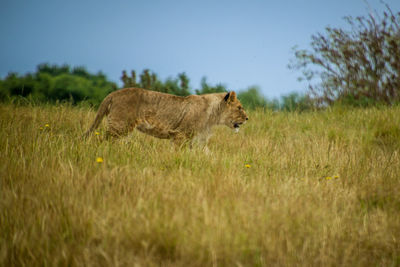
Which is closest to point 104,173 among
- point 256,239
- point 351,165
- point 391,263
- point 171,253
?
point 171,253

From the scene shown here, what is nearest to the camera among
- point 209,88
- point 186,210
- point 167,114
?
point 186,210

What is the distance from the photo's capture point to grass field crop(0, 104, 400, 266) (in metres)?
2.94

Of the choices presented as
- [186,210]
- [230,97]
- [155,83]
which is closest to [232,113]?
[230,97]

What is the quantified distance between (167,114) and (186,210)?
3.99 m

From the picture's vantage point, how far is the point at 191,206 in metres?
3.48

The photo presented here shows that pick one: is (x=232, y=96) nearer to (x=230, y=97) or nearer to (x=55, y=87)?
(x=230, y=97)

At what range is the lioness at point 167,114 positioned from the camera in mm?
6664

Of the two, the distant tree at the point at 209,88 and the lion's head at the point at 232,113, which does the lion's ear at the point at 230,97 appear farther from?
the distant tree at the point at 209,88

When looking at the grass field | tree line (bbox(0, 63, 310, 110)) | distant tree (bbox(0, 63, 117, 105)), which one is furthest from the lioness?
distant tree (bbox(0, 63, 117, 105))

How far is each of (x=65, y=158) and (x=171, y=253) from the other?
2.55 metres

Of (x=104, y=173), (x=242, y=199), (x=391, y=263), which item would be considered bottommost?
(x=391, y=263)

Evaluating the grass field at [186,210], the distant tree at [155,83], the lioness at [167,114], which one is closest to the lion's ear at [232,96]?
the lioness at [167,114]

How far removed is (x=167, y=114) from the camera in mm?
7180

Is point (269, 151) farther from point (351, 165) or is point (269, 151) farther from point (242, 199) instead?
point (242, 199)
